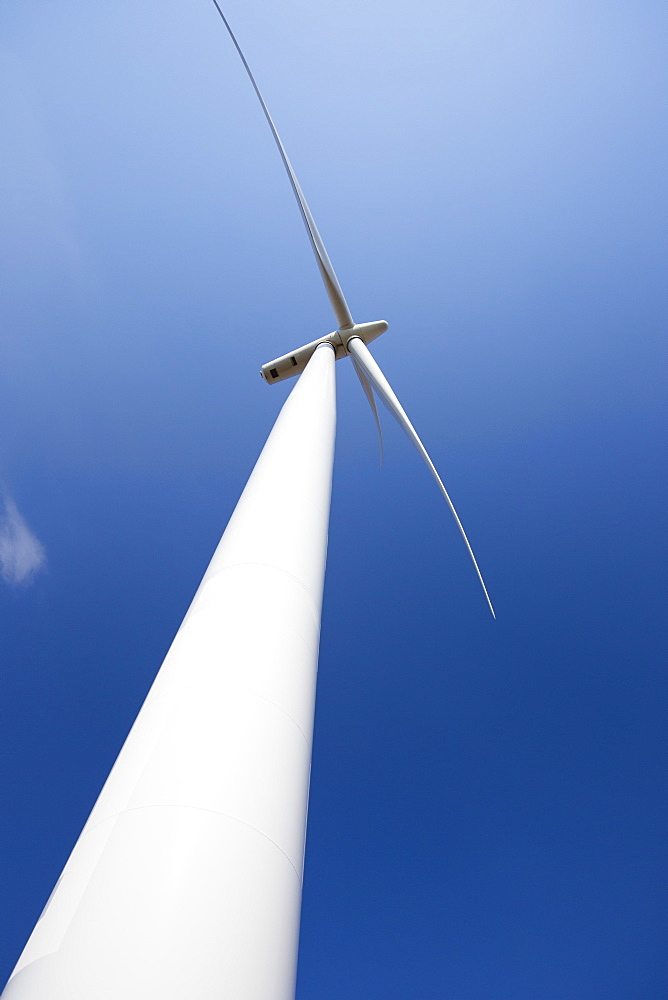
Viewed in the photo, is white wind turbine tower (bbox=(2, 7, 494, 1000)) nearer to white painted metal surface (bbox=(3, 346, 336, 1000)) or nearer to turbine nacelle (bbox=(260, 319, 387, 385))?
white painted metal surface (bbox=(3, 346, 336, 1000))

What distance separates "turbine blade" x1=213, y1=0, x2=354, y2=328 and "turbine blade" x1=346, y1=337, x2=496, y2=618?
1.34 meters

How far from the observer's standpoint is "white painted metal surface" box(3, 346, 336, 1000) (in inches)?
116

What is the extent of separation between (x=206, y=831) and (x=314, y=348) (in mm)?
18985

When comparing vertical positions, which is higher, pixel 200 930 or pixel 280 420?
pixel 280 420

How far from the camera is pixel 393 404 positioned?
51.5 feet

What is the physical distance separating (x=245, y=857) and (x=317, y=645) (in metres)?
3.03

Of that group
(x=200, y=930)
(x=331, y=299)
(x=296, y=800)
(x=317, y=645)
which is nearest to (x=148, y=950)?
(x=200, y=930)

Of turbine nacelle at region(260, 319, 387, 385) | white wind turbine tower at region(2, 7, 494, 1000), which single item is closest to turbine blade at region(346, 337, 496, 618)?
turbine nacelle at region(260, 319, 387, 385)

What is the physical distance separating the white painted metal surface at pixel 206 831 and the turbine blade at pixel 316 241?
13856mm

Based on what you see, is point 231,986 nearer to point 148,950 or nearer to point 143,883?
point 148,950

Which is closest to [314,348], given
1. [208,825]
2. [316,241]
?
[316,241]

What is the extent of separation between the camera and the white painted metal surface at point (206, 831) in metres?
2.95

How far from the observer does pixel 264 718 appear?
4609 millimetres

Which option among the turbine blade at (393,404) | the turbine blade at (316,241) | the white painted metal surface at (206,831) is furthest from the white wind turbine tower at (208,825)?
the turbine blade at (316,241)
